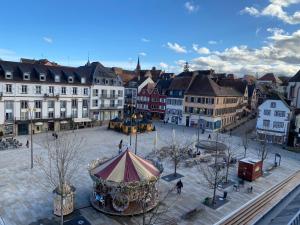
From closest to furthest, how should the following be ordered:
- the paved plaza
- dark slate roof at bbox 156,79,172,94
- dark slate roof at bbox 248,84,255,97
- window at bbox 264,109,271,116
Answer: the paved plaza → window at bbox 264,109,271,116 → dark slate roof at bbox 156,79,172,94 → dark slate roof at bbox 248,84,255,97

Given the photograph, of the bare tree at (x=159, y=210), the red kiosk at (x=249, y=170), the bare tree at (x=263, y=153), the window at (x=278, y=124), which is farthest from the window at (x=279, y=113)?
the bare tree at (x=159, y=210)

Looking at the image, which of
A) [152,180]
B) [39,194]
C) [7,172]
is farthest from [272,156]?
[7,172]

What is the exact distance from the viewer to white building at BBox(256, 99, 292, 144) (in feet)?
149

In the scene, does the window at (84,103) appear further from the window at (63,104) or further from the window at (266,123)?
the window at (266,123)

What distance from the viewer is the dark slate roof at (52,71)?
4259cm

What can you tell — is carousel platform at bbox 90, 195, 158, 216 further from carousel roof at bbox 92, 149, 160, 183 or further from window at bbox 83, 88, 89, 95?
window at bbox 83, 88, 89, 95

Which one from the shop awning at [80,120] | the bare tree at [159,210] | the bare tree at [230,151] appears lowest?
the bare tree at [159,210]

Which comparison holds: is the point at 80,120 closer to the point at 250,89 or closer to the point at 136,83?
the point at 136,83

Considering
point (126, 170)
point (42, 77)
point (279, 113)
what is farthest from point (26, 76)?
point (279, 113)

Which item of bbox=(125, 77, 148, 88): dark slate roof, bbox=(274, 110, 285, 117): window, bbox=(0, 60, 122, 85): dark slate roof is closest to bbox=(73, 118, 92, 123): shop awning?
bbox=(0, 60, 122, 85): dark slate roof

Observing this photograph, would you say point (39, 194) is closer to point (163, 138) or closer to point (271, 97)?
point (163, 138)

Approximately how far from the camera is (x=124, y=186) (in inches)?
716

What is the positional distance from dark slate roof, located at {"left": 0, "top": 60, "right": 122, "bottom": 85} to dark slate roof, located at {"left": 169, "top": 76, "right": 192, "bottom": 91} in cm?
1324

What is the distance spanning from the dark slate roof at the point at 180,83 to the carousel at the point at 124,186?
41960 millimetres
